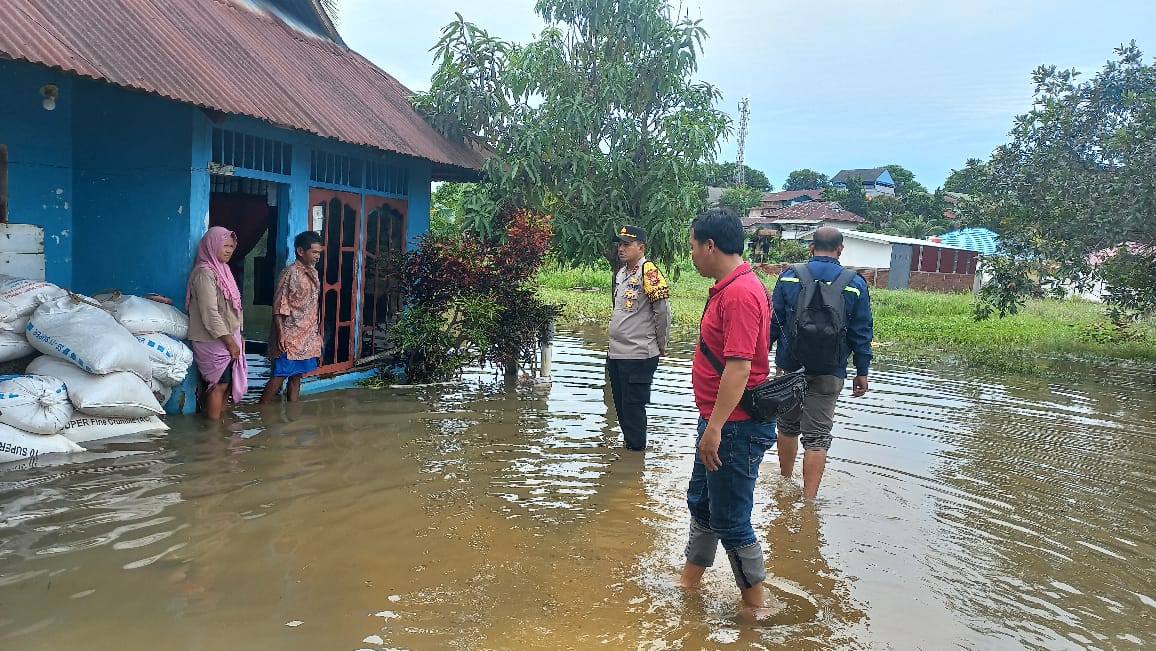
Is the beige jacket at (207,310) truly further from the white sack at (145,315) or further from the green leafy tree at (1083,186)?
the green leafy tree at (1083,186)

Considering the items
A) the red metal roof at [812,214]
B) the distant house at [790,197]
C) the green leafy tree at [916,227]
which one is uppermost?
the distant house at [790,197]

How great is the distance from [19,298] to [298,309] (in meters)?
2.14

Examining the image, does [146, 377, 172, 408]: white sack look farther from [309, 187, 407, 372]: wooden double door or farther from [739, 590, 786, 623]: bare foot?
[739, 590, 786, 623]: bare foot

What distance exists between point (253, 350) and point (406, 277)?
5.72ft

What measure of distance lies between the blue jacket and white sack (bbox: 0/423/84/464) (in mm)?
4631

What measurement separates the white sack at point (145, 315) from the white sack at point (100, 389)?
26cm

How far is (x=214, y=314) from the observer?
6.48 m

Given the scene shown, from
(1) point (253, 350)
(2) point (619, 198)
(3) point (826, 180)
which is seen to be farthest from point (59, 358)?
(3) point (826, 180)

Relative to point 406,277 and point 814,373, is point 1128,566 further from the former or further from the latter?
point 406,277

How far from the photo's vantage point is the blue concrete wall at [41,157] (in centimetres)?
623

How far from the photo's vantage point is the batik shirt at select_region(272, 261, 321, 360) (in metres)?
7.30

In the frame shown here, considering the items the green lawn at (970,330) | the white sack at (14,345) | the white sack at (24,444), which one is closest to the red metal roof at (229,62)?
the white sack at (14,345)

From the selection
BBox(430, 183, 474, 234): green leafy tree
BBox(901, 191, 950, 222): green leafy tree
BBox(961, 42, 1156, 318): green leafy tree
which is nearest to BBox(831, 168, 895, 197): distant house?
BBox(901, 191, 950, 222): green leafy tree

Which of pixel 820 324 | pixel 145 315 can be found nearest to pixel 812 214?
pixel 820 324
